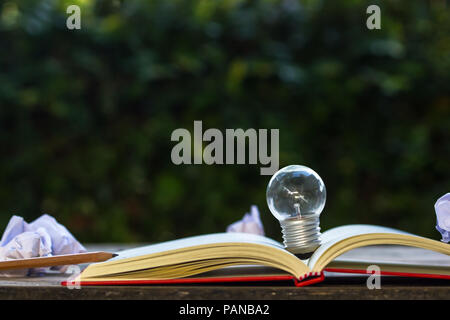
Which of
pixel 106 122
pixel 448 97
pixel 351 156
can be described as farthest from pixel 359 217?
pixel 106 122

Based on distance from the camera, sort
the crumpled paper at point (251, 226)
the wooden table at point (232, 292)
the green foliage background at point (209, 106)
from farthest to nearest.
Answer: the green foliage background at point (209, 106) < the crumpled paper at point (251, 226) < the wooden table at point (232, 292)

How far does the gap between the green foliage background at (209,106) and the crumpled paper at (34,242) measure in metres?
1.69

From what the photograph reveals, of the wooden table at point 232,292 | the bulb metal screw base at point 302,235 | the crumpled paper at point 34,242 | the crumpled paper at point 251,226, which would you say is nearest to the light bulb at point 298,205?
the bulb metal screw base at point 302,235

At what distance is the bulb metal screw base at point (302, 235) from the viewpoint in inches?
36.4

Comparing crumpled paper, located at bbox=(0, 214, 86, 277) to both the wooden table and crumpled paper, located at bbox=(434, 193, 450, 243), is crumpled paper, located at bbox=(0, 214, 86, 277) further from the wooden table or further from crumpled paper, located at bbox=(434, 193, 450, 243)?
crumpled paper, located at bbox=(434, 193, 450, 243)

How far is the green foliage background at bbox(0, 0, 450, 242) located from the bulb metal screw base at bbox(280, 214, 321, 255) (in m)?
1.81

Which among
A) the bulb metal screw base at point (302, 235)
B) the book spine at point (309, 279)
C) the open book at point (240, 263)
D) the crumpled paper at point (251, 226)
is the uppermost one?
the crumpled paper at point (251, 226)

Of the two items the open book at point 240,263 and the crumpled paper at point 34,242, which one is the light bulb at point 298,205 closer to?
the open book at point 240,263

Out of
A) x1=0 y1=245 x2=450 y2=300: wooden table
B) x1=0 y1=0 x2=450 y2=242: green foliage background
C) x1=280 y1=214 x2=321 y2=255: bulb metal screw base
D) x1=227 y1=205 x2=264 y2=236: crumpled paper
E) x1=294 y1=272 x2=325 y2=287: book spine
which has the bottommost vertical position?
x1=0 y1=245 x2=450 y2=300: wooden table

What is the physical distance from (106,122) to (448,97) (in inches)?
66.6

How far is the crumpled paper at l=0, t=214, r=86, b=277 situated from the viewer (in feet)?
3.24

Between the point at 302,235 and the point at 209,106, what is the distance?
1.96 m

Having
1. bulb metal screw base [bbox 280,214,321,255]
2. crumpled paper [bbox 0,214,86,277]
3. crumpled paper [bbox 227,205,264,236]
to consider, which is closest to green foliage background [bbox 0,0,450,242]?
crumpled paper [bbox 227,205,264,236]
